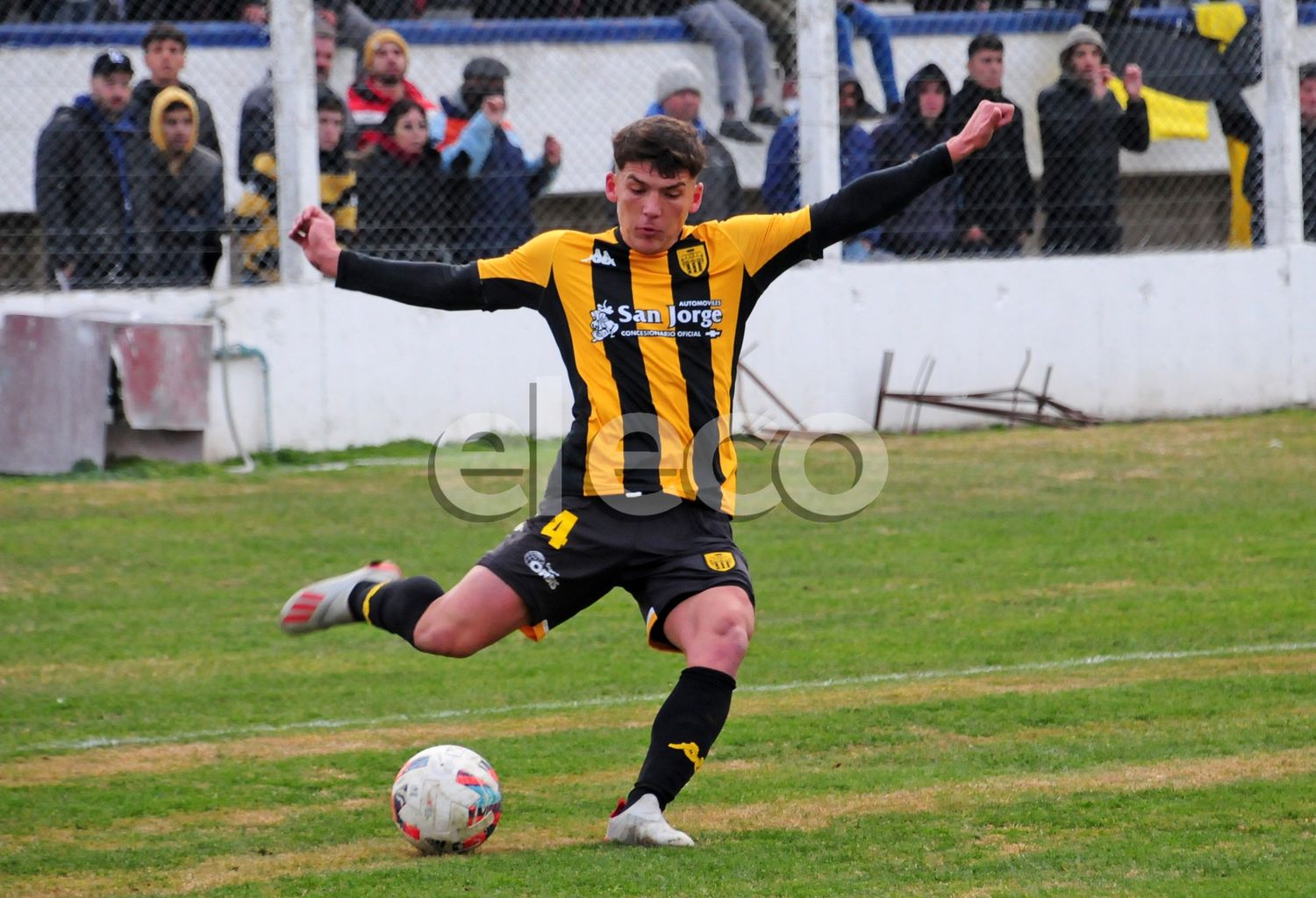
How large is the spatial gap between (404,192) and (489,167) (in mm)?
671

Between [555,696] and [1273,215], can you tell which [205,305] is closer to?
[555,696]

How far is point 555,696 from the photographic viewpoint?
23.7 feet

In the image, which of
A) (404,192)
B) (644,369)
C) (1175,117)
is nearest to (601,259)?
(644,369)

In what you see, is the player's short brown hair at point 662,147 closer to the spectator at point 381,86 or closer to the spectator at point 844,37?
the spectator at point 381,86

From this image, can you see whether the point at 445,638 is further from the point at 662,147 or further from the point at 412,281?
the point at 662,147

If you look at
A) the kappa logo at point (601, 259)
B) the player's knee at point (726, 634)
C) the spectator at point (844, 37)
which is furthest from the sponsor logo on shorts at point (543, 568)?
the spectator at point (844, 37)

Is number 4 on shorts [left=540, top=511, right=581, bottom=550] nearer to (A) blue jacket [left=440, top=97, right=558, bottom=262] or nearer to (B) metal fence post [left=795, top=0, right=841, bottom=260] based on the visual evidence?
(A) blue jacket [left=440, top=97, right=558, bottom=262]

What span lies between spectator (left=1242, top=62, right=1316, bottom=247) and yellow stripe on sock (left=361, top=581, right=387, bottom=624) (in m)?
11.2

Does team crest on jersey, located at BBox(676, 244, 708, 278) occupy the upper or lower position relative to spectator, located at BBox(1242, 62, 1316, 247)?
lower

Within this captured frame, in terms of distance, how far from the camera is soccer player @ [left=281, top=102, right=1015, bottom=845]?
534 centimetres

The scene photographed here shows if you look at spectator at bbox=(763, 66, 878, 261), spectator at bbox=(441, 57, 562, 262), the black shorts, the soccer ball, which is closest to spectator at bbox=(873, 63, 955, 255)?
spectator at bbox=(763, 66, 878, 261)

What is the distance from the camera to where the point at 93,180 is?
1236 centimetres

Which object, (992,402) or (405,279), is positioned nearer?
(405,279)

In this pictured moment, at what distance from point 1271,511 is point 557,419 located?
5.09m
